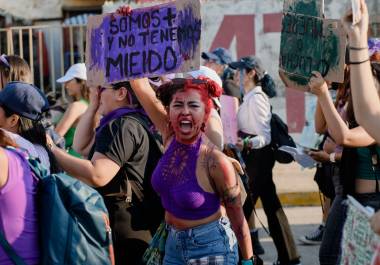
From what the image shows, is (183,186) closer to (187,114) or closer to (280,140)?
(187,114)

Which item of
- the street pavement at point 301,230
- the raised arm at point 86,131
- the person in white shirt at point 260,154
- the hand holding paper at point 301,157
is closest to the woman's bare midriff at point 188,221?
the raised arm at point 86,131

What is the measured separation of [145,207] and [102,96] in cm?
71

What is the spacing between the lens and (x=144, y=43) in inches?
199

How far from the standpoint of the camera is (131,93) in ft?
17.6

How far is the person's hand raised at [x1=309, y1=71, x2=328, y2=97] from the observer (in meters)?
4.76

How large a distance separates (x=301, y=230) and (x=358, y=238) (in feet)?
19.6

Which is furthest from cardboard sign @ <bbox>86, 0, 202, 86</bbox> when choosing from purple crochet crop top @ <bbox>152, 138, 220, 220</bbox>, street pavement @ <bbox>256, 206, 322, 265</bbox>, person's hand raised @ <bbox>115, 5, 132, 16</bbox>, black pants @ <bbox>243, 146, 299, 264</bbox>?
street pavement @ <bbox>256, 206, 322, 265</bbox>

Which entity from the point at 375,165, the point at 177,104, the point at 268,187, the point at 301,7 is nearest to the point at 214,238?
the point at 177,104

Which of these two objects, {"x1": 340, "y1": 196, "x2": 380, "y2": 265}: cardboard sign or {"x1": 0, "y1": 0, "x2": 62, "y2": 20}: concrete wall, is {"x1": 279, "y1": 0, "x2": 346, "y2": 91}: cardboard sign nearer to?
{"x1": 340, "y1": 196, "x2": 380, "y2": 265}: cardboard sign

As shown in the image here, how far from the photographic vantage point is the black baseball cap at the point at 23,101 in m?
4.61

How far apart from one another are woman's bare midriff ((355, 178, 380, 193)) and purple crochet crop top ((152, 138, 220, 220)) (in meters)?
0.87

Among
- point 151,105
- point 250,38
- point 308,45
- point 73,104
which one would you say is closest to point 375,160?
point 308,45

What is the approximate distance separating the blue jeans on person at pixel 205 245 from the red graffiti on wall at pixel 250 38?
337 inches

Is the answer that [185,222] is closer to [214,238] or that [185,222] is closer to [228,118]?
[214,238]
